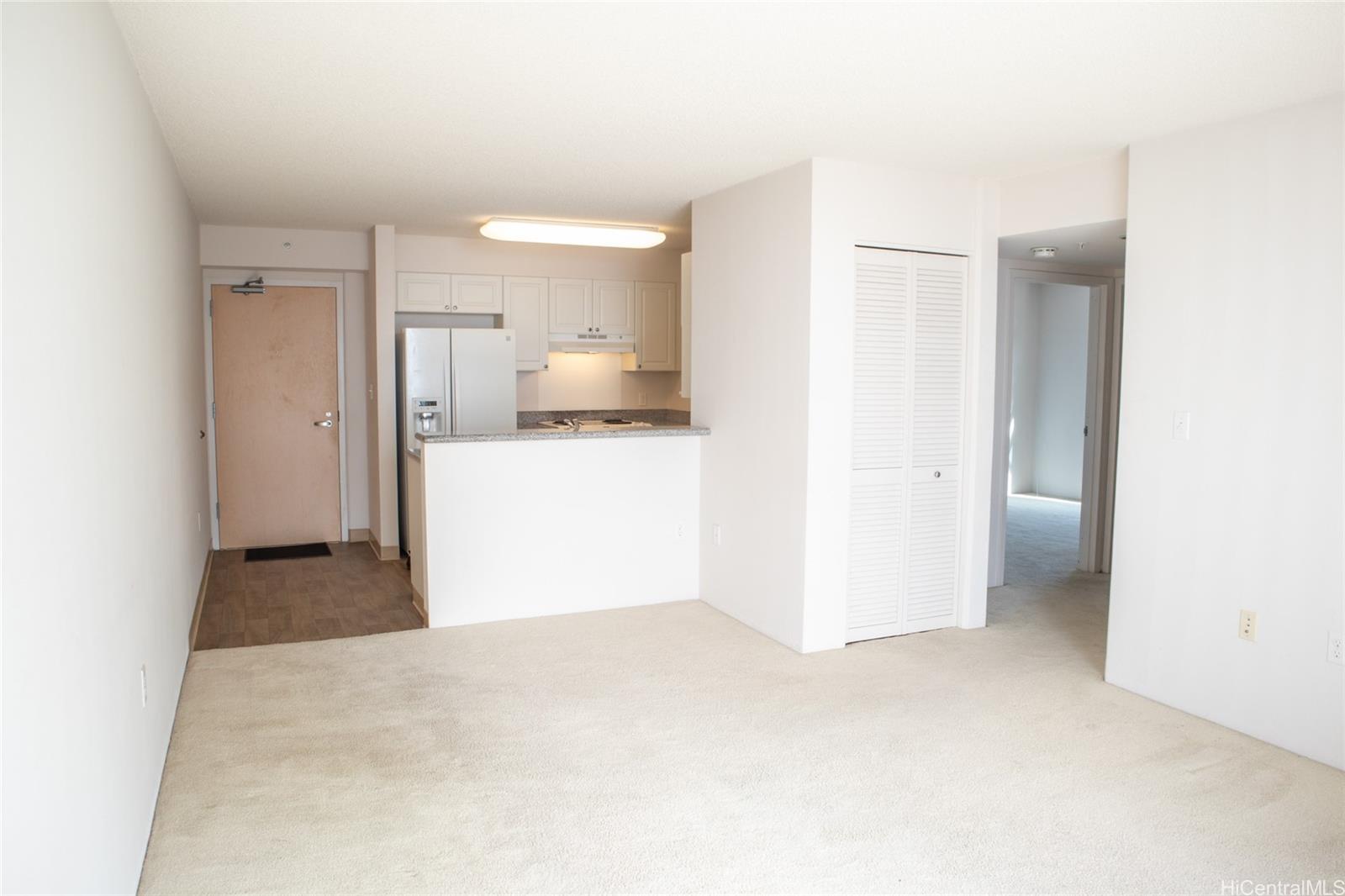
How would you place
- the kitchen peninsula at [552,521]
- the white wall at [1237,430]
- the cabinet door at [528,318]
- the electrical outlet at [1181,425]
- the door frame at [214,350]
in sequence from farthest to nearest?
1. the cabinet door at [528,318]
2. the door frame at [214,350]
3. the kitchen peninsula at [552,521]
4. the electrical outlet at [1181,425]
5. the white wall at [1237,430]

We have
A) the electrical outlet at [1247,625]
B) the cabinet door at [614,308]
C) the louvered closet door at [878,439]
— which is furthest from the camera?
the cabinet door at [614,308]

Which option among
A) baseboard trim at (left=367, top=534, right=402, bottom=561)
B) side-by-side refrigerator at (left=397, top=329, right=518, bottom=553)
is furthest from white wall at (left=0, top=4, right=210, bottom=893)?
baseboard trim at (left=367, top=534, right=402, bottom=561)

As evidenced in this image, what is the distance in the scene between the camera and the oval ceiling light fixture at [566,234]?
17.5 ft

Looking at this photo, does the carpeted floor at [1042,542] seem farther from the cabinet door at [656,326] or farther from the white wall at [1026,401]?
the cabinet door at [656,326]

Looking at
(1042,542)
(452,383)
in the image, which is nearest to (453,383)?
(452,383)

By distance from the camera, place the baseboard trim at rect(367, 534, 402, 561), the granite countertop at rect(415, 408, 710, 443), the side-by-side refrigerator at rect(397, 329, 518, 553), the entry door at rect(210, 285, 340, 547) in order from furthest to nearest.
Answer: the entry door at rect(210, 285, 340, 547) → the baseboard trim at rect(367, 534, 402, 561) → the side-by-side refrigerator at rect(397, 329, 518, 553) → the granite countertop at rect(415, 408, 710, 443)

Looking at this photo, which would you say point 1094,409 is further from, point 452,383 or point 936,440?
point 452,383

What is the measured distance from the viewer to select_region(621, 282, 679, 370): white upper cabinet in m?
7.14

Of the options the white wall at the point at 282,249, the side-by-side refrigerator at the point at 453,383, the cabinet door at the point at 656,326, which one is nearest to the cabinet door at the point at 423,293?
the side-by-side refrigerator at the point at 453,383

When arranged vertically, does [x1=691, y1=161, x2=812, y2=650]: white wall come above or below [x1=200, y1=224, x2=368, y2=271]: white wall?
below

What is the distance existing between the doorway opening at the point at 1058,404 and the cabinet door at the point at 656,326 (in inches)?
102

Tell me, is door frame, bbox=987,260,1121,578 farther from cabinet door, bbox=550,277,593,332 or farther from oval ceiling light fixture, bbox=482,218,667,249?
cabinet door, bbox=550,277,593,332

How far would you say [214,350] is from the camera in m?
6.52

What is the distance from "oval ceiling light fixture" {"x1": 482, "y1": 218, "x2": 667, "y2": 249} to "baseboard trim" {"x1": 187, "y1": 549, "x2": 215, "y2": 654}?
2.61m
